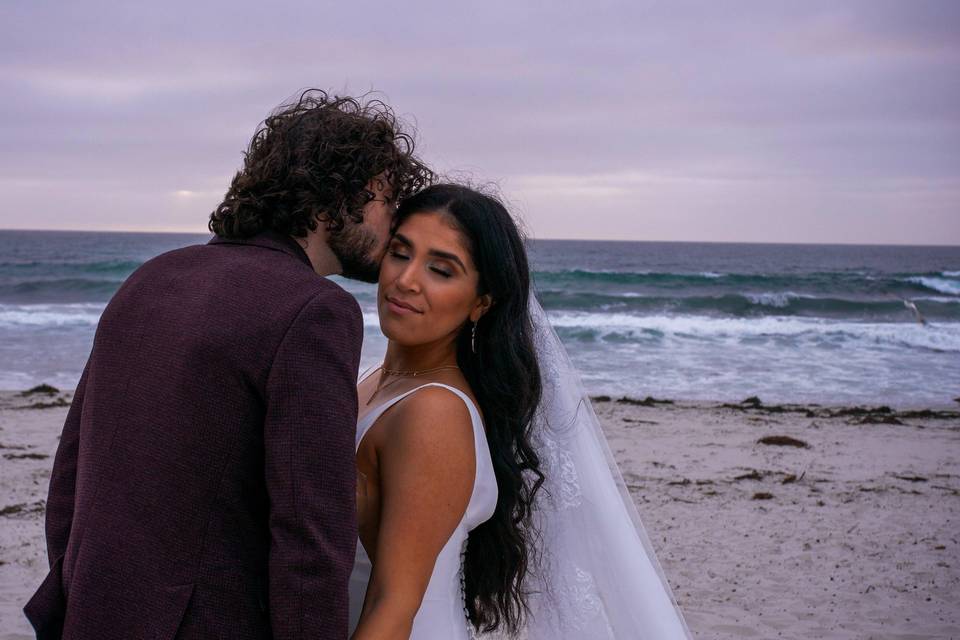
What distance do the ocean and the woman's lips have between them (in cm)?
484

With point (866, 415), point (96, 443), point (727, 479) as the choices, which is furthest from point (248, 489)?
point (866, 415)

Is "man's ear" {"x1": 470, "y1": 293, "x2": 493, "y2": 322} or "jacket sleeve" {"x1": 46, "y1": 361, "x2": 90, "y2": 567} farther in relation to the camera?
"man's ear" {"x1": 470, "y1": 293, "x2": 493, "y2": 322}

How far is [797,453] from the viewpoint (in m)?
9.78

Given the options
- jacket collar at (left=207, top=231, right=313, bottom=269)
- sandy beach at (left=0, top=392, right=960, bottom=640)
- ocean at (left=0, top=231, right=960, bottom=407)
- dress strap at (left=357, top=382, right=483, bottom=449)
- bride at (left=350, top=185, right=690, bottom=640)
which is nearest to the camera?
jacket collar at (left=207, top=231, right=313, bottom=269)

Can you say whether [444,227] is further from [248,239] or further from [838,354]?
[838,354]

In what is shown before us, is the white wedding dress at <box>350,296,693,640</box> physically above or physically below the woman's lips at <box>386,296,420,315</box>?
below

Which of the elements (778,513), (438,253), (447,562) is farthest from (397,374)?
(778,513)

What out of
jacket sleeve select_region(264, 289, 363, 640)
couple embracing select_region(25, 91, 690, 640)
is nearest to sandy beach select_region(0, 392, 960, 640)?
couple embracing select_region(25, 91, 690, 640)

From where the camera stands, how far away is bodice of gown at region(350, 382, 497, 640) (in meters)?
2.18

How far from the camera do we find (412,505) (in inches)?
77.5

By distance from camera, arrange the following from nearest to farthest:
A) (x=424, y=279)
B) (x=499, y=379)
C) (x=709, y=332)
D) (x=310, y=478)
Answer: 1. (x=310, y=478)
2. (x=424, y=279)
3. (x=499, y=379)
4. (x=709, y=332)

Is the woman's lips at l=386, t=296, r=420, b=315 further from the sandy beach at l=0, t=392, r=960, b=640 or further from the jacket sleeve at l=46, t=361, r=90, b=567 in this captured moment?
the sandy beach at l=0, t=392, r=960, b=640

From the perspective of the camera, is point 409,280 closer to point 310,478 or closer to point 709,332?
point 310,478

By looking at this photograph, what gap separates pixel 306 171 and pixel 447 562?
1034 millimetres
